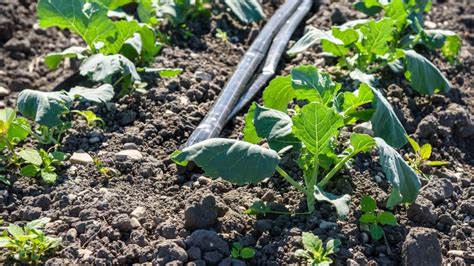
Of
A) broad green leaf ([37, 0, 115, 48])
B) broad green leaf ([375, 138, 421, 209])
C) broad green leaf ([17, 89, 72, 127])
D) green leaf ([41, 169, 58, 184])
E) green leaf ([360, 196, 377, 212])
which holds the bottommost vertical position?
green leaf ([360, 196, 377, 212])

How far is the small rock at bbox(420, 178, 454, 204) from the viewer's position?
3.76 meters

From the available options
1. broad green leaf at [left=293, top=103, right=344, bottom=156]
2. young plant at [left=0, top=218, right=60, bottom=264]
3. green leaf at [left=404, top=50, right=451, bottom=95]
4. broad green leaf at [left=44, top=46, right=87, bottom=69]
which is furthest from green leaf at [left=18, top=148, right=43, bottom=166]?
green leaf at [left=404, top=50, right=451, bottom=95]

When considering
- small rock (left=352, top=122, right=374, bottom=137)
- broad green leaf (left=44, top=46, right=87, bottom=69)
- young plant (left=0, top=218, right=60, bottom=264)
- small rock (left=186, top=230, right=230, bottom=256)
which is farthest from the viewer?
broad green leaf (left=44, top=46, right=87, bottom=69)

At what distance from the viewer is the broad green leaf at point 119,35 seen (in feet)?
14.4

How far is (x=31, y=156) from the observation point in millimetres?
3697

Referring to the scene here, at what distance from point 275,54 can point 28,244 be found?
215 centimetres

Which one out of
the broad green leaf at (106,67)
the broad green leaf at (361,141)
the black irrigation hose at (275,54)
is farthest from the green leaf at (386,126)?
the broad green leaf at (106,67)

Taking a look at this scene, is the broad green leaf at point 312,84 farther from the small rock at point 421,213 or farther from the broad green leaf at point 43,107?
the broad green leaf at point 43,107

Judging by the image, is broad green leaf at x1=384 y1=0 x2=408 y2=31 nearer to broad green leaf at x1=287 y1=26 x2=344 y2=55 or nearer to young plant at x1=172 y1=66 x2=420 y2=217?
broad green leaf at x1=287 y1=26 x2=344 y2=55

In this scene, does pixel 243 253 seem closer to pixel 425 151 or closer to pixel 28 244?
pixel 28 244

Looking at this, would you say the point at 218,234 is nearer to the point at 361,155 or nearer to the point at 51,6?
the point at 361,155

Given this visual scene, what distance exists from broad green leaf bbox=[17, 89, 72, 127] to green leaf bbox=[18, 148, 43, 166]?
14 centimetres

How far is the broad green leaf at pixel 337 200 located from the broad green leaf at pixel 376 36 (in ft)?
4.03

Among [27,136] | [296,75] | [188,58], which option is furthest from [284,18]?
[27,136]
